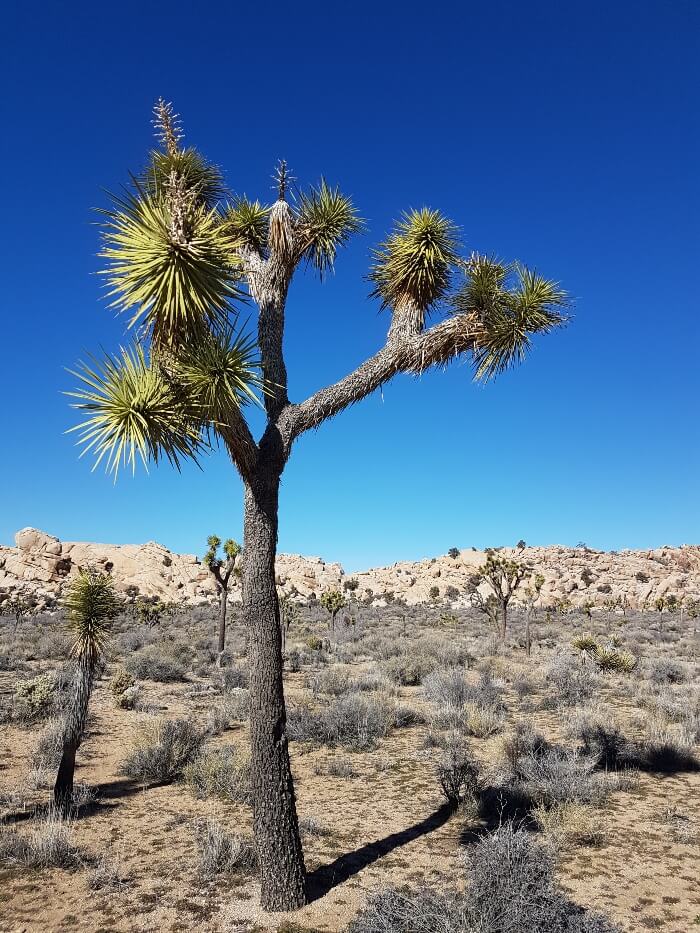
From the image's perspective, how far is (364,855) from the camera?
6.74 metres

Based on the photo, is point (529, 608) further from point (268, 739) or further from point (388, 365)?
point (268, 739)

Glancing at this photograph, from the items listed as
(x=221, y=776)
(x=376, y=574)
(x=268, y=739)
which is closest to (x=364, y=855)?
(x=268, y=739)

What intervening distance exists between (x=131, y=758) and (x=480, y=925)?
286 inches

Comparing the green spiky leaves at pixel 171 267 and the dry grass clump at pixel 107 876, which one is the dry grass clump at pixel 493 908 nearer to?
the dry grass clump at pixel 107 876

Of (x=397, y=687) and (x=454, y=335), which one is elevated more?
(x=454, y=335)

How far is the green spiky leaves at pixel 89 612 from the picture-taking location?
853cm

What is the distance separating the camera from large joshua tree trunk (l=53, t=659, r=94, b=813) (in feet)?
25.9

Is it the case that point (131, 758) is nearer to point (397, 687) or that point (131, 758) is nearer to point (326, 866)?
point (326, 866)

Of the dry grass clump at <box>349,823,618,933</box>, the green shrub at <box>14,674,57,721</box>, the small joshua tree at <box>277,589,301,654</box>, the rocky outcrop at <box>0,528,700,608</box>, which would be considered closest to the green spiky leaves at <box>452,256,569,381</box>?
the dry grass clump at <box>349,823,618,933</box>

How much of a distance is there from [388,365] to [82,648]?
599 cm

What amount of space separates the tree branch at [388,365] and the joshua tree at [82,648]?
4870 mm

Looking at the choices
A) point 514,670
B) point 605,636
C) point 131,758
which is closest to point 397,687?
point 514,670

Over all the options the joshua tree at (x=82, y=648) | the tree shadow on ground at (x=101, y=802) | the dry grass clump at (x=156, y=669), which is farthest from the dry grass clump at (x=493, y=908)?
the dry grass clump at (x=156, y=669)

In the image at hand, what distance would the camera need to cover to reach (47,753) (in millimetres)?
9961
